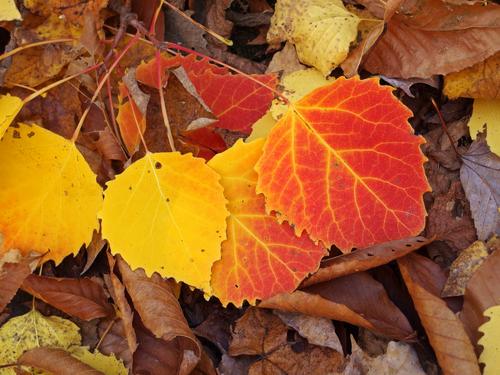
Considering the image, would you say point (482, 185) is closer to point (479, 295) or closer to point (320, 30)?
point (479, 295)

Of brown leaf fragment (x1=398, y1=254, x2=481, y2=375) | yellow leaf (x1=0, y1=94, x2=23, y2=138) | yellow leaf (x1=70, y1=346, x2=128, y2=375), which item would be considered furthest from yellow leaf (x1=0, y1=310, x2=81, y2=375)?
brown leaf fragment (x1=398, y1=254, x2=481, y2=375)

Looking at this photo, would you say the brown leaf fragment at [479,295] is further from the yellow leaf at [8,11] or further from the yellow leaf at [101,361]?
the yellow leaf at [8,11]

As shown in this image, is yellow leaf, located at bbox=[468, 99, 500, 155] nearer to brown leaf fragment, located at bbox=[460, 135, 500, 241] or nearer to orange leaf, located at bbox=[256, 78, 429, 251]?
brown leaf fragment, located at bbox=[460, 135, 500, 241]

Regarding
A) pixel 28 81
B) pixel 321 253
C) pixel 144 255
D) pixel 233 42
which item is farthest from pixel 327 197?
pixel 28 81

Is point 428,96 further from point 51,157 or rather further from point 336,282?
point 51,157

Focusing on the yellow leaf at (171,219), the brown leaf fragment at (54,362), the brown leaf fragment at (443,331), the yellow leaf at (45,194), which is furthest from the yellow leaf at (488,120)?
the brown leaf fragment at (54,362)

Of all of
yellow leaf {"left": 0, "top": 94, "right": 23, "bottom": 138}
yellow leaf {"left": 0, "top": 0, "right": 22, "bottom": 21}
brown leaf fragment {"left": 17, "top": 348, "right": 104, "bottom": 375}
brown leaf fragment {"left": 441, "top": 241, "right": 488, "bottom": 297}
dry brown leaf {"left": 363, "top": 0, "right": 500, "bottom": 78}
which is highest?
yellow leaf {"left": 0, "top": 0, "right": 22, "bottom": 21}
